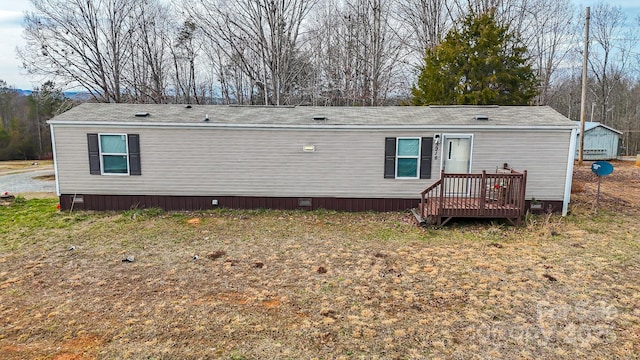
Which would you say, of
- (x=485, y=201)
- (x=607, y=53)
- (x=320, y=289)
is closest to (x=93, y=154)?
(x=320, y=289)

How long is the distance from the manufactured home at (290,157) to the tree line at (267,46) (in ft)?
33.3

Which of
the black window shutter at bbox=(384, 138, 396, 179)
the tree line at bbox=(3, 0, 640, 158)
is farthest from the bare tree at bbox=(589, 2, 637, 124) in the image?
the black window shutter at bbox=(384, 138, 396, 179)

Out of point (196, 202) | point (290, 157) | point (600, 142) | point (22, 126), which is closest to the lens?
point (290, 157)

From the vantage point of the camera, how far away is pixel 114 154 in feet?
30.8

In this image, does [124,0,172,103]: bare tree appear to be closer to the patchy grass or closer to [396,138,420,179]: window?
the patchy grass

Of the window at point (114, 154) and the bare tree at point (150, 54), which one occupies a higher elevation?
the bare tree at point (150, 54)

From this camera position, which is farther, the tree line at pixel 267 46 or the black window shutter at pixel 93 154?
the tree line at pixel 267 46

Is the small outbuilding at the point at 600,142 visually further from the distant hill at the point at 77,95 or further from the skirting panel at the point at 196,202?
the distant hill at the point at 77,95

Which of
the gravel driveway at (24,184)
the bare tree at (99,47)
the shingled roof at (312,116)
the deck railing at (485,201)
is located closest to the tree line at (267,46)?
the bare tree at (99,47)

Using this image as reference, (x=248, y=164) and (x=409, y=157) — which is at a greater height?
(x=409, y=157)

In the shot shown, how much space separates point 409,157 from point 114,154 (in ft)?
24.8

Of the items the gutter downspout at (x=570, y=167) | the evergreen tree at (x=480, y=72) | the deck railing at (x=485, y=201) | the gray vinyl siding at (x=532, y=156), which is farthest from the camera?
the evergreen tree at (x=480, y=72)

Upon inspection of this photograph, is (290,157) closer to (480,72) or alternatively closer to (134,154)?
(134,154)

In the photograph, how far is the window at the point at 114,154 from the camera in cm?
934
